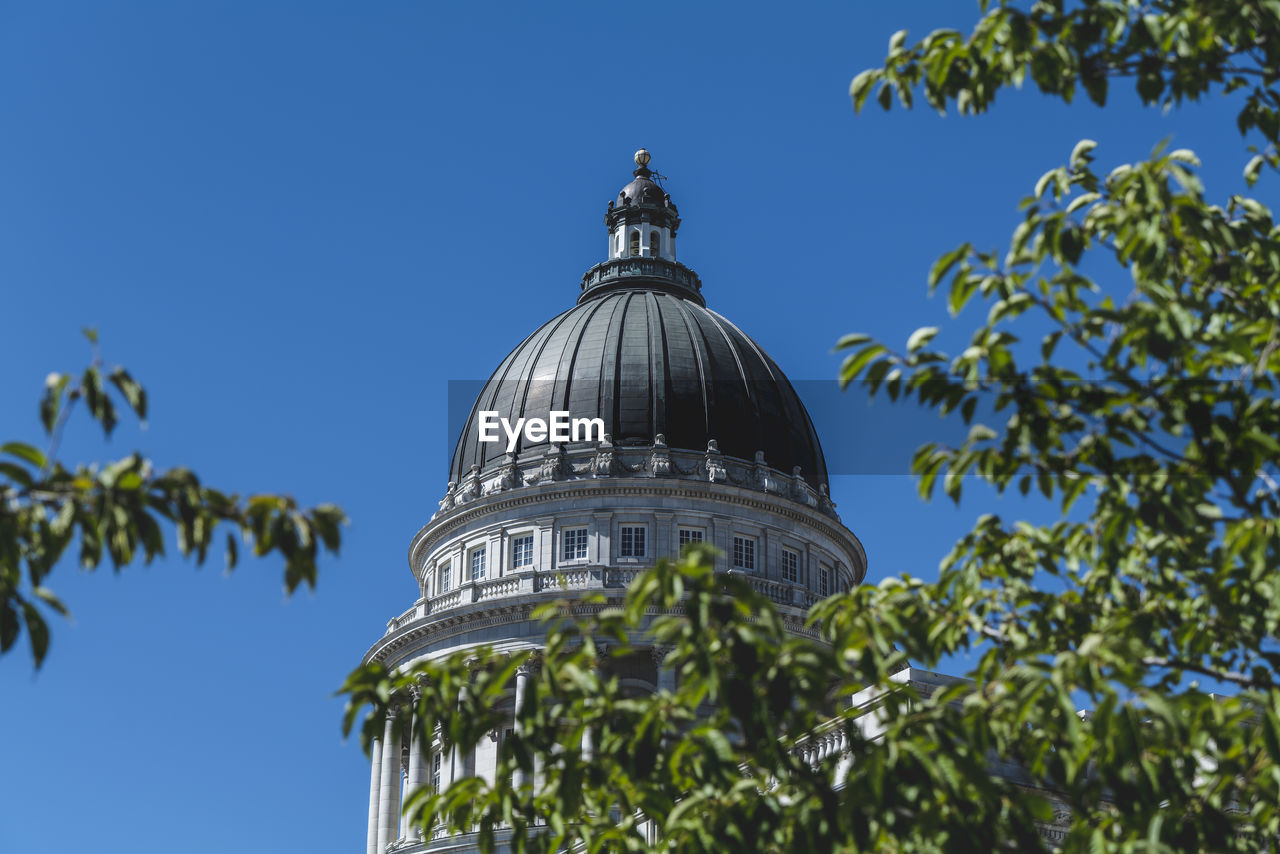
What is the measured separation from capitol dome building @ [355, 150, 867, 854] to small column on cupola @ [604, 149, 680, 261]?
5.39 m

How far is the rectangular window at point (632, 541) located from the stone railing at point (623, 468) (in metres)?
2.26

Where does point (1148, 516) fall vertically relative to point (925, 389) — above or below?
below

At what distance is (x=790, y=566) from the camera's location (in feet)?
243

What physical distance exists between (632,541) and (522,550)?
483 centimetres

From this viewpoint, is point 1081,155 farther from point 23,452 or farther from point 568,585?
point 568,585

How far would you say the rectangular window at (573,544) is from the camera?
71688mm

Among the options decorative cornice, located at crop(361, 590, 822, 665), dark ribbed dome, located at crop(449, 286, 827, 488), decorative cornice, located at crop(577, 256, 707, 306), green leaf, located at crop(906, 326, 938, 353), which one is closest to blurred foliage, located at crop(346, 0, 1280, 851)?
green leaf, located at crop(906, 326, 938, 353)

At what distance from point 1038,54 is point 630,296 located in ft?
218

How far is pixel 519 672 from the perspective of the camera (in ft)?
219

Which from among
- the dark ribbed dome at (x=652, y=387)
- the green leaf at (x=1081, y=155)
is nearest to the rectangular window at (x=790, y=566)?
the dark ribbed dome at (x=652, y=387)

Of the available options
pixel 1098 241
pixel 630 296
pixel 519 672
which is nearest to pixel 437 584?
pixel 519 672

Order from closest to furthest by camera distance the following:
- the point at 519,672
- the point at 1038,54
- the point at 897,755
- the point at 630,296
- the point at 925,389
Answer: the point at 897,755 → the point at 925,389 → the point at 1038,54 → the point at 519,672 → the point at 630,296

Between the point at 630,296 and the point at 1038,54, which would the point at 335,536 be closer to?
the point at 1038,54

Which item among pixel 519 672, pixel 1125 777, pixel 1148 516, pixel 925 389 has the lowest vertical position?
pixel 1125 777
